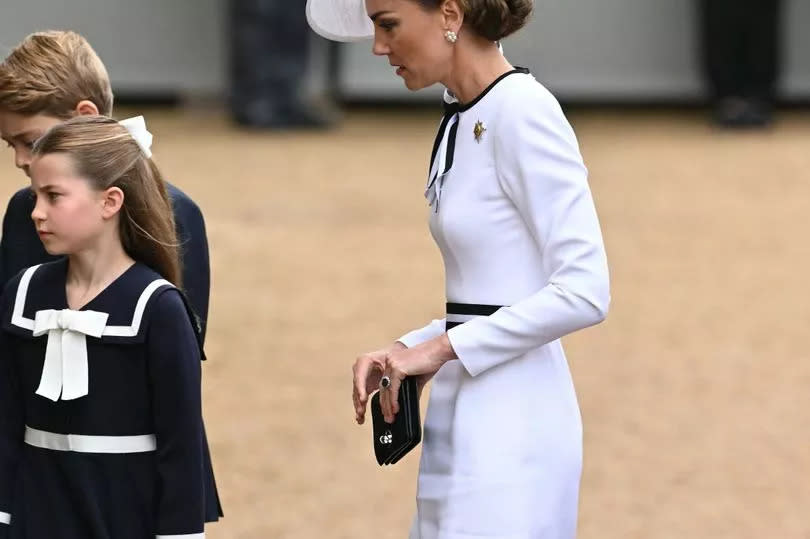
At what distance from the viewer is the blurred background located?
5.58m

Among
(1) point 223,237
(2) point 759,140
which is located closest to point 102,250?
(1) point 223,237

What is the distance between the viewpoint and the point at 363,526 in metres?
5.10

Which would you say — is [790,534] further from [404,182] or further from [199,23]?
[199,23]

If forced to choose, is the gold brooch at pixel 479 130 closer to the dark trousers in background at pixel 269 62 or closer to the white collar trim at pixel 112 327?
the white collar trim at pixel 112 327

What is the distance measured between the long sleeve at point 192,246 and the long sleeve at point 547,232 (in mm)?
827

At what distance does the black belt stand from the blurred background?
7.96 feet

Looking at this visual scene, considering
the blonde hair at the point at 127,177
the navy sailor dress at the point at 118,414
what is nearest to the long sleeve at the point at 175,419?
the navy sailor dress at the point at 118,414

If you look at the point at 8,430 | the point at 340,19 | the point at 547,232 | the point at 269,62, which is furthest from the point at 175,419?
the point at 269,62

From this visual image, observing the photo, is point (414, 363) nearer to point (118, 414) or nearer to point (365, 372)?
point (365, 372)

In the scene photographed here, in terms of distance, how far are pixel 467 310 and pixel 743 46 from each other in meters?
12.7

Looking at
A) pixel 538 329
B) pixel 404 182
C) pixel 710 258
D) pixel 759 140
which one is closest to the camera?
→ pixel 538 329

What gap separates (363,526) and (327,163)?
7.70 metres

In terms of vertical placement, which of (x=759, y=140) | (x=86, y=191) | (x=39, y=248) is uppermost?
(x=86, y=191)

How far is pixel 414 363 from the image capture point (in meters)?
2.57
